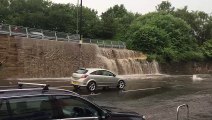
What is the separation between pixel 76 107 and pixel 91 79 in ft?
55.3

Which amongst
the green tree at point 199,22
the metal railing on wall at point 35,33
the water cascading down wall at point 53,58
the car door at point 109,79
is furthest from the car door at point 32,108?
the green tree at point 199,22

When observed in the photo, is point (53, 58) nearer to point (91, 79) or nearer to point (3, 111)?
point (91, 79)

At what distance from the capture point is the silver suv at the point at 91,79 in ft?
78.4

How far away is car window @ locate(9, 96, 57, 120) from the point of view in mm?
6234

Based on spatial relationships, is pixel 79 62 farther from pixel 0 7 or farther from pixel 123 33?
pixel 0 7

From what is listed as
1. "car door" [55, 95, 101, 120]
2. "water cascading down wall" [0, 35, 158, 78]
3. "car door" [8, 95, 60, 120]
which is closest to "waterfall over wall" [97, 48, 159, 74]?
"water cascading down wall" [0, 35, 158, 78]

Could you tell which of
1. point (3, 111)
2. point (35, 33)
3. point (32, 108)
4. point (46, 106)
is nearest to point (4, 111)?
point (3, 111)

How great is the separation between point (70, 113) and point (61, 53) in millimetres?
31197

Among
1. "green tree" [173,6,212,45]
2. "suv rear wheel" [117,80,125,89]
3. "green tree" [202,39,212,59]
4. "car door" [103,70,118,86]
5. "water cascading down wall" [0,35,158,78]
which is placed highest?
"green tree" [173,6,212,45]

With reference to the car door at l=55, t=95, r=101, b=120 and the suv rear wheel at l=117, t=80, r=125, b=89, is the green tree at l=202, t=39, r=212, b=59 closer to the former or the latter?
the suv rear wheel at l=117, t=80, r=125, b=89

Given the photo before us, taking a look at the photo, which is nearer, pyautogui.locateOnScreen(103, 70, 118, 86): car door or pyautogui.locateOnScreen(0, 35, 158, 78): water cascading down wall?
pyautogui.locateOnScreen(103, 70, 118, 86): car door

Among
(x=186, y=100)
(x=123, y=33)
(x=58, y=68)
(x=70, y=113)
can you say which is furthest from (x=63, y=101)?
(x=123, y=33)

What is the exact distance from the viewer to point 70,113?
23.2 feet

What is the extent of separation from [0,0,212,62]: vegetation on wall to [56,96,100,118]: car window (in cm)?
4604
